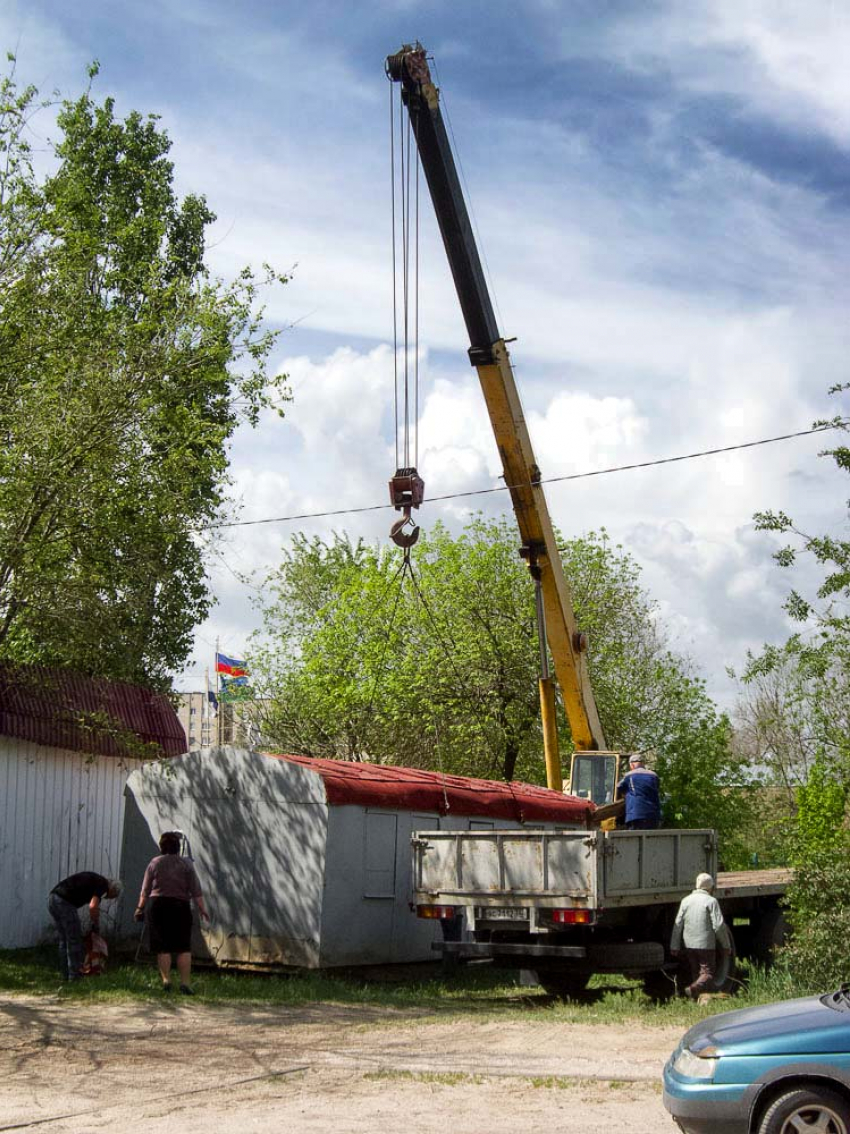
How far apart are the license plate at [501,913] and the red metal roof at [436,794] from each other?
245 cm

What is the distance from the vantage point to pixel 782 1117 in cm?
675

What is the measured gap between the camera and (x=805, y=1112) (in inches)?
266

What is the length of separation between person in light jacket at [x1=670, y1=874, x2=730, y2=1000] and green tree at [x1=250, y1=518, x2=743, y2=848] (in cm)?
1601

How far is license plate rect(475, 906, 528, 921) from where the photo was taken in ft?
45.4

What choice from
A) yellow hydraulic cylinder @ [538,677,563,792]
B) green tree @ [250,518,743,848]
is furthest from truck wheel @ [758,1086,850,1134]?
green tree @ [250,518,743,848]

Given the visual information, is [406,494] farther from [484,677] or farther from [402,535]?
[484,677]

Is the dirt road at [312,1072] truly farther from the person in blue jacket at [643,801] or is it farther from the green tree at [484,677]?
the green tree at [484,677]

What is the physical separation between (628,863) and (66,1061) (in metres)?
6.31

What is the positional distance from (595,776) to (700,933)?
810 centimetres

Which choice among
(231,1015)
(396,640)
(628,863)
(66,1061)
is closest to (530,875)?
(628,863)

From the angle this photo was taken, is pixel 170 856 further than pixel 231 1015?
Yes

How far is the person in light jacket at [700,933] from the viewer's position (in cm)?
1415

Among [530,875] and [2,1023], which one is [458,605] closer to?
[530,875]

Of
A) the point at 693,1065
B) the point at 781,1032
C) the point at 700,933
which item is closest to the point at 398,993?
the point at 700,933
